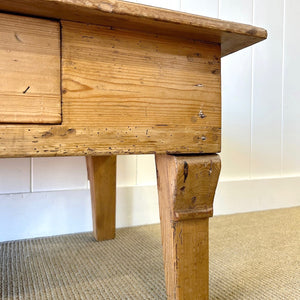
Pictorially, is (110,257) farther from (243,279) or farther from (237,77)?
(237,77)

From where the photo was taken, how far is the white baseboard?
0.96 m

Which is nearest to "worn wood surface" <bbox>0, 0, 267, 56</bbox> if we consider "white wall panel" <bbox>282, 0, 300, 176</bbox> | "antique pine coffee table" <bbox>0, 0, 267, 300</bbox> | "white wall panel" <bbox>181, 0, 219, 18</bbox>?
"antique pine coffee table" <bbox>0, 0, 267, 300</bbox>

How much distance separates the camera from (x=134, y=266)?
2.42 ft

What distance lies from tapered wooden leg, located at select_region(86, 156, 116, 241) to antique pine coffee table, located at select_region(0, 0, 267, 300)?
1.30ft

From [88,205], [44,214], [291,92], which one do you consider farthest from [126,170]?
[291,92]

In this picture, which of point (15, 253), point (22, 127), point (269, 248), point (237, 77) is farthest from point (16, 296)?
point (237, 77)

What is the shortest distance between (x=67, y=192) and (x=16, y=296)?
454 millimetres

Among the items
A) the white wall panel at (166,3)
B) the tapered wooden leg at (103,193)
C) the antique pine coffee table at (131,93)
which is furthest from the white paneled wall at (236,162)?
the antique pine coffee table at (131,93)

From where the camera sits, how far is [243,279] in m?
0.67

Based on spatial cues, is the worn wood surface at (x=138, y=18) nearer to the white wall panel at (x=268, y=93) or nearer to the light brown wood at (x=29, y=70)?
the light brown wood at (x=29, y=70)

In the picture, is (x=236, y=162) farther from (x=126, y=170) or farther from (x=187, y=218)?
(x=187, y=218)

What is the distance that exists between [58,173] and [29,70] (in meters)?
0.66

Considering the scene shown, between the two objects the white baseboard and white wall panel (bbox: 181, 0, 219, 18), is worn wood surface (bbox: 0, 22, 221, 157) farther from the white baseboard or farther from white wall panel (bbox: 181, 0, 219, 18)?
white wall panel (bbox: 181, 0, 219, 18)

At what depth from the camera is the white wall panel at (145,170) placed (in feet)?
3.77
